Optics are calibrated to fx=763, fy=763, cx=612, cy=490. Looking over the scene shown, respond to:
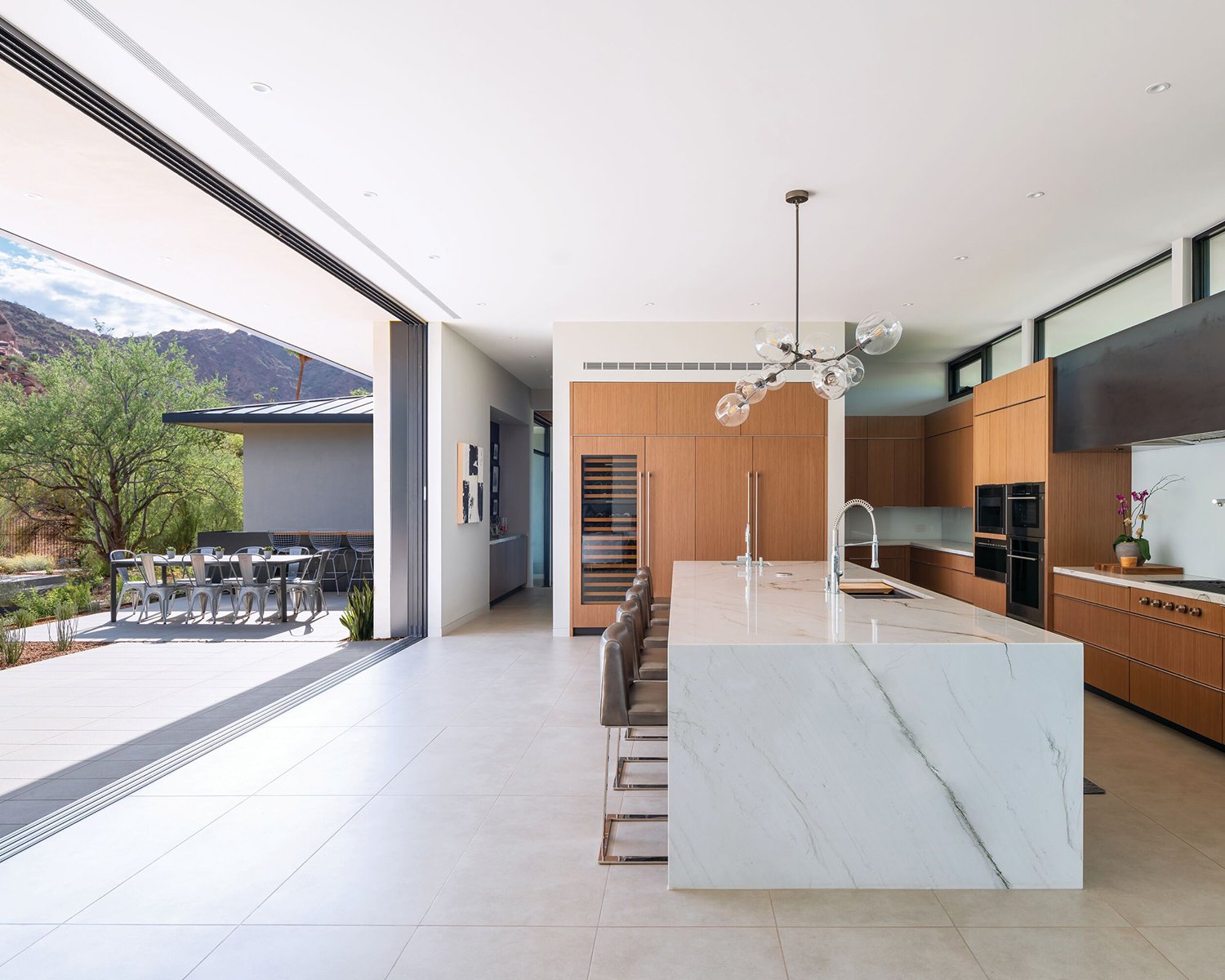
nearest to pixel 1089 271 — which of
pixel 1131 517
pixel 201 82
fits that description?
pixel 1131 517

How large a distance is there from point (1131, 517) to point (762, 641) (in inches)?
155

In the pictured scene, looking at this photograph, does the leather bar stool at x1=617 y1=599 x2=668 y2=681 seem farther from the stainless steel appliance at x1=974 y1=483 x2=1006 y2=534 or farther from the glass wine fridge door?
the stainless steel appliance at x1=974 y1=483 x2=1006 y2=534

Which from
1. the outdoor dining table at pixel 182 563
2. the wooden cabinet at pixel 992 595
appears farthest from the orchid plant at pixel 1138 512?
the outdoor dining table at pixel 182 563

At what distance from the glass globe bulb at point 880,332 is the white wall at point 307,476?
9.87m

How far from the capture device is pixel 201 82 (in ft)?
10.0

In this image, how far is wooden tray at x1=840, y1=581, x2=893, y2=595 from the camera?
375cm

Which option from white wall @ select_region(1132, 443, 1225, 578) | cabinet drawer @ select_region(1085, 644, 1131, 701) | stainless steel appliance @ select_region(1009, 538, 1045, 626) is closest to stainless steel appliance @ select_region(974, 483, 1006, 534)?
stainless steel appliance @ select_region(1009, 538, 1045, 626)

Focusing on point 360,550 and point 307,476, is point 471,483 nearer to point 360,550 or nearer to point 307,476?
point 360,550

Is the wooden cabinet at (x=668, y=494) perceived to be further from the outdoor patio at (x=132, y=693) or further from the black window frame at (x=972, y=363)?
the black window frame at (x=972, y=363)

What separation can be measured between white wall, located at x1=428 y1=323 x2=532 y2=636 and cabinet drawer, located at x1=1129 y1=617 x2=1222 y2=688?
5444 mm

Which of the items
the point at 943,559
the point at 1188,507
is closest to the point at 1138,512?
the point at 1188,507

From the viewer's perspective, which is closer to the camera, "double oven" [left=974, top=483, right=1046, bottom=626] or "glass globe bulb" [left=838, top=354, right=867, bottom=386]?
"glass globe bulb" [left=838, top=354, right=867, bottom=386]

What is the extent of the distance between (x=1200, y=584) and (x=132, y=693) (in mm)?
6635

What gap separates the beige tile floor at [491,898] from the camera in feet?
6.85
